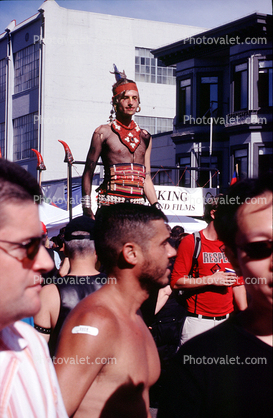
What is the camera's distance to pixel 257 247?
1.78m

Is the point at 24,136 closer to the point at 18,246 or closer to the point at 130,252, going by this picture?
the point at 130,252

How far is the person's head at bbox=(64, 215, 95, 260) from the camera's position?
4355mm

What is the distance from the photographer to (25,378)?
1.75 metres

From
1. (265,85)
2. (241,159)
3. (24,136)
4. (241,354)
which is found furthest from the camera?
(24,136)

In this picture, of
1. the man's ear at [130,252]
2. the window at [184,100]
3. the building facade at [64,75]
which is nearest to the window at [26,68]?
the building facade at [64,75]

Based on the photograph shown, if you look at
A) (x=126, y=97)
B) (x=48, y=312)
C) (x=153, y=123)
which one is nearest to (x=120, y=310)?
(x=48, y=312)

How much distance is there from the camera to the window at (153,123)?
3500 cm

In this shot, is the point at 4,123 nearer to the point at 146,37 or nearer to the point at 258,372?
the point at 146,37

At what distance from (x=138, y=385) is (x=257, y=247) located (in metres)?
1.35

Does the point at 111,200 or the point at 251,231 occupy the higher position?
the point at 111,200

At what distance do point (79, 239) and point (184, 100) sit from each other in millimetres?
24270

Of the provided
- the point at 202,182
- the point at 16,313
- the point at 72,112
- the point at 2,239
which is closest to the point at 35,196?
the point at 2,239

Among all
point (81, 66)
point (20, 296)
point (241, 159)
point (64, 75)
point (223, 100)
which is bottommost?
point (20, 296)

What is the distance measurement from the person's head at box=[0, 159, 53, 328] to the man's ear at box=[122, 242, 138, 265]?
1.31m
